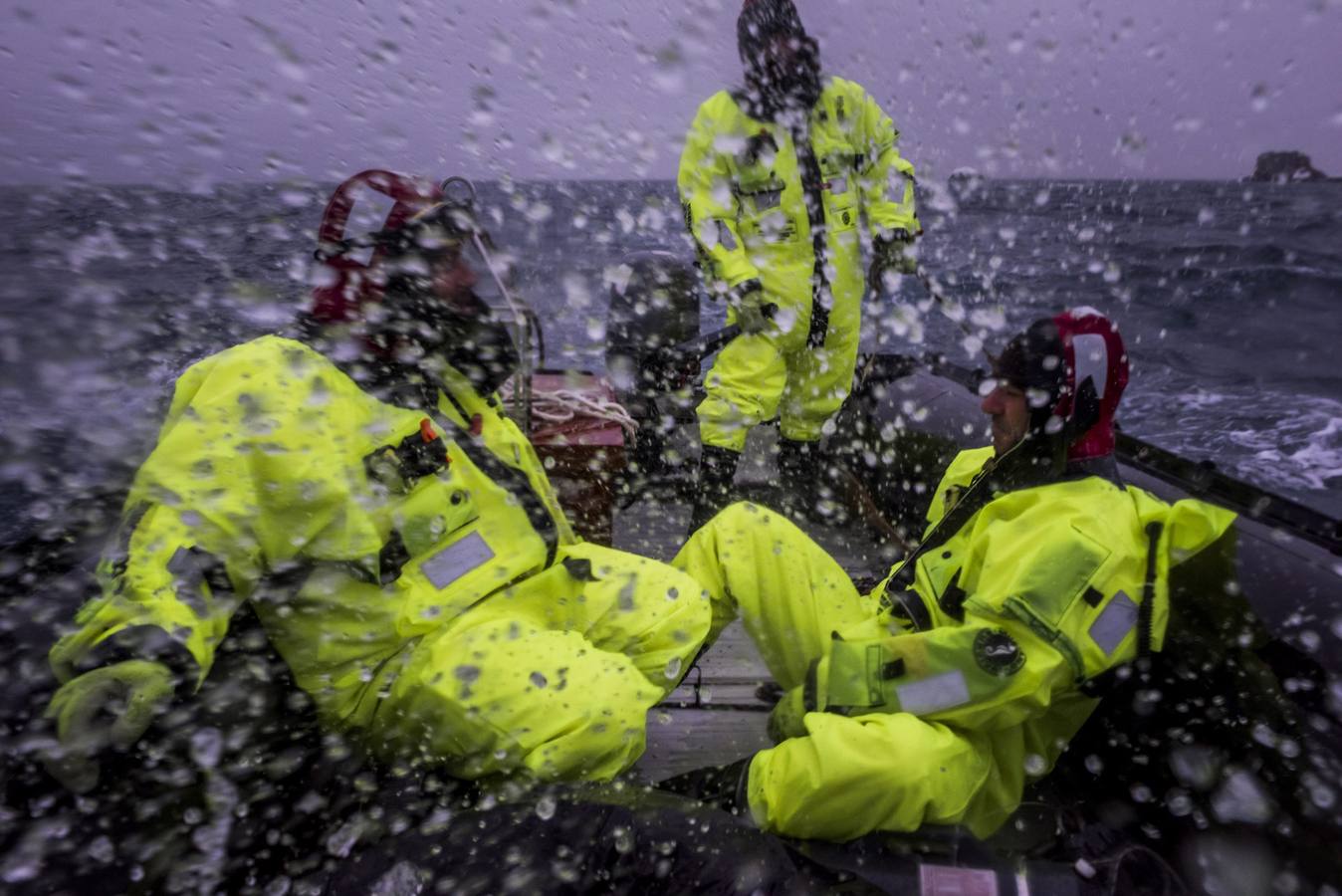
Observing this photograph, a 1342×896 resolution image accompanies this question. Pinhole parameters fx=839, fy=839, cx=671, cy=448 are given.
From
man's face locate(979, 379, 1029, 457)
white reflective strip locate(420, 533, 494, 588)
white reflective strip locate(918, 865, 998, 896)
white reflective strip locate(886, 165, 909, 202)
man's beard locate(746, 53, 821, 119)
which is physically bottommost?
white reflective strip locate(918, 865, 998, 896)

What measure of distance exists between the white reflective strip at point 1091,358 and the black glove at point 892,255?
2.16 meters

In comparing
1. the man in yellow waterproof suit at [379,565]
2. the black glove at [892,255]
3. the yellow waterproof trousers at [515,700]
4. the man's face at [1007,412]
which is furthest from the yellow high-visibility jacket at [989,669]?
the black glove at [892,255]

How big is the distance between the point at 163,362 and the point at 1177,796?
6378mm

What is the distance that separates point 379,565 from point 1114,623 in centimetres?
145

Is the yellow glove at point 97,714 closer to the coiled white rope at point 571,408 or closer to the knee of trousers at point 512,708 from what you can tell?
the knee of trousers at point 512,708

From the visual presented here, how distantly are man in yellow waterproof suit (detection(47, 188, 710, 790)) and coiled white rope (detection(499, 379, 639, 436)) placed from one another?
1287 mm

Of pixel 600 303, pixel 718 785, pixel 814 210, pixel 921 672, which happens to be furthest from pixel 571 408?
pixel 600 303

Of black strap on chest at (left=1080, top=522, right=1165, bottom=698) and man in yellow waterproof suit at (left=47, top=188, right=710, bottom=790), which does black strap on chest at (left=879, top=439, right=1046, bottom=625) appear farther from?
man in yellow waterproof suit at (left=47, top=188, right=710, bottom=790)

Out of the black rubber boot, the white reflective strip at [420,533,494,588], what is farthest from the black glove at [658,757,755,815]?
the black rubber boot

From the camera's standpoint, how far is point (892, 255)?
153 inches

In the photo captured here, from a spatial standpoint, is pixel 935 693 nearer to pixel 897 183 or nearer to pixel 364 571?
pixel 364 571

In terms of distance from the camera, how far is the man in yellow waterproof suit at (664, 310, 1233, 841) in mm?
1571

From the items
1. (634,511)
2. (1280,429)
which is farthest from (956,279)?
(634,511)

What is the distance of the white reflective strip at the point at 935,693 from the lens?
1636mm
